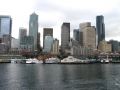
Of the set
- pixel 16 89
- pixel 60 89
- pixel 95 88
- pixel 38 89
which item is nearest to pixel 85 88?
pixel 95 88

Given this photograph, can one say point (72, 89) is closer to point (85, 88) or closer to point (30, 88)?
point (85, 88)

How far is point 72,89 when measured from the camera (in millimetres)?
72125

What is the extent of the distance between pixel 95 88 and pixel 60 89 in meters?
10.1

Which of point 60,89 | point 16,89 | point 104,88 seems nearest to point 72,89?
point 60,89

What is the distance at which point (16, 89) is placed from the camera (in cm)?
7250

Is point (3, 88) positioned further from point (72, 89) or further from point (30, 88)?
point (72, 89)

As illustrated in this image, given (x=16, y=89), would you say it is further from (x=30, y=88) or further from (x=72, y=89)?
(x=72, y=89)

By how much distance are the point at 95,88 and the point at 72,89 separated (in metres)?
6.82

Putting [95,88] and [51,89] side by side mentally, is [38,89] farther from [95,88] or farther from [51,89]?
[95,88]

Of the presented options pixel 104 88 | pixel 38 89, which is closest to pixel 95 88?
pixel 104 88

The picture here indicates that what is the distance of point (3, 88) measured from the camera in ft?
245

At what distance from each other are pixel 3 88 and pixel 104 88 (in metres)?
28.6

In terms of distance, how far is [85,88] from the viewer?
74.1 meters

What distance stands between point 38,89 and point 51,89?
11.7 ft
